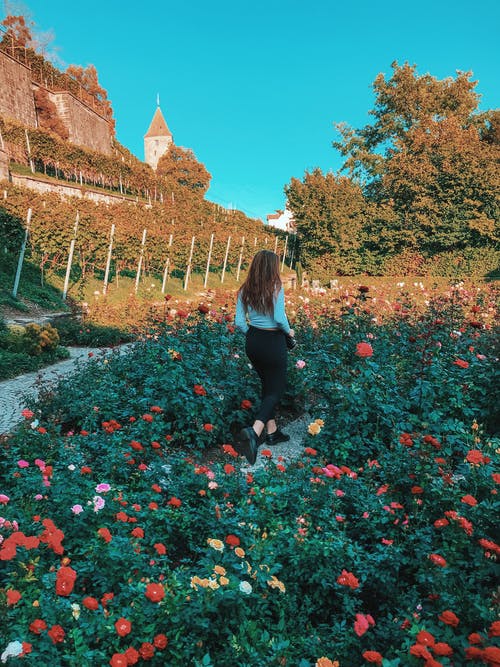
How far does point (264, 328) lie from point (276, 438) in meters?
1.08

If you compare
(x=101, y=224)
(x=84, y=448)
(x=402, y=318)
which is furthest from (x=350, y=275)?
(x=84, y=448)

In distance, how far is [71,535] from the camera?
2.19 meters

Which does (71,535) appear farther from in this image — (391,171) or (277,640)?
(391,171)

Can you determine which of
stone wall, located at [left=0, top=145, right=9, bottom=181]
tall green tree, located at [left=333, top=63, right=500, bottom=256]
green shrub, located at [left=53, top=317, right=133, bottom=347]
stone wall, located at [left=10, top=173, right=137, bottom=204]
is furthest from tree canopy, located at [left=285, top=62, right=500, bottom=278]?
green shrub, located at [left=53, top=317, right=133, bottom=347]

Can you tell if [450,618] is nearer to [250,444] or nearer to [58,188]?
[250,444]

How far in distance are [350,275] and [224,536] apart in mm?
26005

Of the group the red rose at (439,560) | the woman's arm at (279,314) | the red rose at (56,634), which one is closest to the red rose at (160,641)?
the red rose at (56,634)

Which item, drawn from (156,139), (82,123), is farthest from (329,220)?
(156,139)

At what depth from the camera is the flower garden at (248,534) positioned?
1.57 m

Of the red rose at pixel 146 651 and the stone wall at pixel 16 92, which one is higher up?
the stone wall at pixel 16 92

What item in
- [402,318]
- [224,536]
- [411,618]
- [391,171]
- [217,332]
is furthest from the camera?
[391,171]

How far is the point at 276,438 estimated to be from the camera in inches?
157

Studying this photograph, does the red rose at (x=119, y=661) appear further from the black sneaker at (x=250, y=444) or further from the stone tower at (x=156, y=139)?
the stone tower at (x=156, y=139)

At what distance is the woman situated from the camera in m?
3.52
